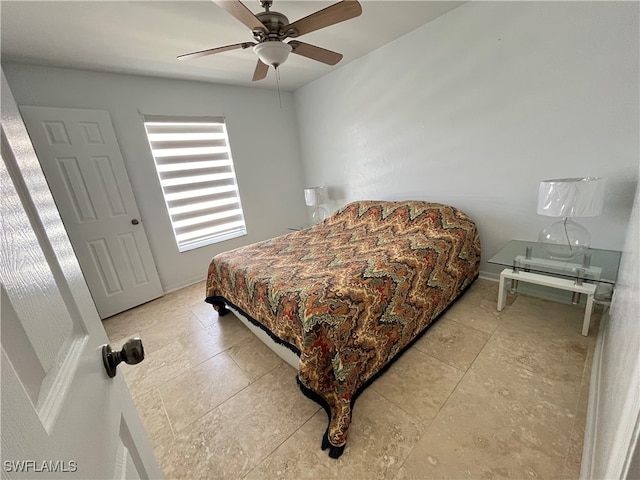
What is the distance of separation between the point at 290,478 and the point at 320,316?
0.72 m

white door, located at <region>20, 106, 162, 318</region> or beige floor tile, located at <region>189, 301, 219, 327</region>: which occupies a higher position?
white door, located at <region>20, 106, 162, 318</region>

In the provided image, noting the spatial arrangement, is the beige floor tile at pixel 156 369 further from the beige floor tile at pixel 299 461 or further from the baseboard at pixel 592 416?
the baseboard at pixel 592 416

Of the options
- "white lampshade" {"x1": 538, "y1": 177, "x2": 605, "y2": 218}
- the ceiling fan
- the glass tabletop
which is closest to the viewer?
the ceiling fan

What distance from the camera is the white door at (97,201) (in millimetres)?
2357

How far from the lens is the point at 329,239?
2.67m

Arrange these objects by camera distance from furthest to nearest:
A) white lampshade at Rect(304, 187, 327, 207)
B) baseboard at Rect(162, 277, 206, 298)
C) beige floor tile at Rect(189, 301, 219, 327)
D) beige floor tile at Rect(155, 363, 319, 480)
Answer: white lampshade at Rect(304, 187, 327, 207)
baseboard at Rect(162, 277, 206, 298)
beige floor tile at Rect(189, 301, 219, 327)
beige floor tile at Rect(155, 363, 319, 480)

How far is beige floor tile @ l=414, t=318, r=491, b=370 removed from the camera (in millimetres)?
1717

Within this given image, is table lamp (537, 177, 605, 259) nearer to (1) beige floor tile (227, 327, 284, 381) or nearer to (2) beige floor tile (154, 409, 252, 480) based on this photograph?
(1) beige floor tile (227, 327, 284, 381)

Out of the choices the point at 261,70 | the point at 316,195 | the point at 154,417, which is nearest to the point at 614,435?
the point at 154,417

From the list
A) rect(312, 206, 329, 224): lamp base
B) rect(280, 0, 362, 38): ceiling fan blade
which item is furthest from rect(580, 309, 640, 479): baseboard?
rect(312, 206, 329, 224): lamp base

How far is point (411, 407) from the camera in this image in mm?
1432

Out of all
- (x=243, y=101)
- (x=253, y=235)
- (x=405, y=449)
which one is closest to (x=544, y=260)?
(x=405, y=449)

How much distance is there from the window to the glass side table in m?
3.18

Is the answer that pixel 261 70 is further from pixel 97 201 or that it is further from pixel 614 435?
pixel 614 435
